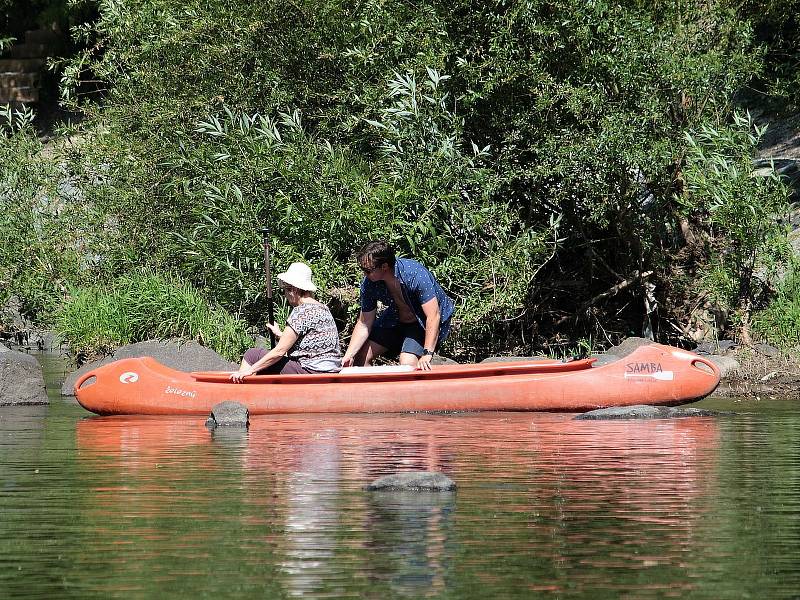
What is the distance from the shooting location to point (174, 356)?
628 inches

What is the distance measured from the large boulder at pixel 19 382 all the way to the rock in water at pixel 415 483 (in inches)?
300

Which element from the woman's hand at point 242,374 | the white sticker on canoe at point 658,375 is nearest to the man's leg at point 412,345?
the woman's hand at point 242,374

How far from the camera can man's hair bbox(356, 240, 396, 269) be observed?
12578mm

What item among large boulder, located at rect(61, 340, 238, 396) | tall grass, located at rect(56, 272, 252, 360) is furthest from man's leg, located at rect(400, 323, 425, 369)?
tall grass, located at rect(56, 272, 252, 360)

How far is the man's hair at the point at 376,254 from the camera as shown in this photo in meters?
12.6

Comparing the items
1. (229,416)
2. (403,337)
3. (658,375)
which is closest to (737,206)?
(658,375)

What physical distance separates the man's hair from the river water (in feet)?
5.83

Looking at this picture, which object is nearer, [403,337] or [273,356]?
[273,356]

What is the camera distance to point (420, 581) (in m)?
5.57

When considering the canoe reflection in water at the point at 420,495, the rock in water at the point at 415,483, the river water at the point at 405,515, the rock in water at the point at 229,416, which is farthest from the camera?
the rock in water at the point at 229,416

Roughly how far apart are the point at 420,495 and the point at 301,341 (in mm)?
5645

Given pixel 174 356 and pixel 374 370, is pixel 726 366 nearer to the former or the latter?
pixel 374 370

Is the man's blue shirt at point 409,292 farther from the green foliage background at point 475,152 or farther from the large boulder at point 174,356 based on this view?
the large boulder at point 174,356

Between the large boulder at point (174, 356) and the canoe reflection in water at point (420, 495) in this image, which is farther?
the large boulder at point (174, 356)
